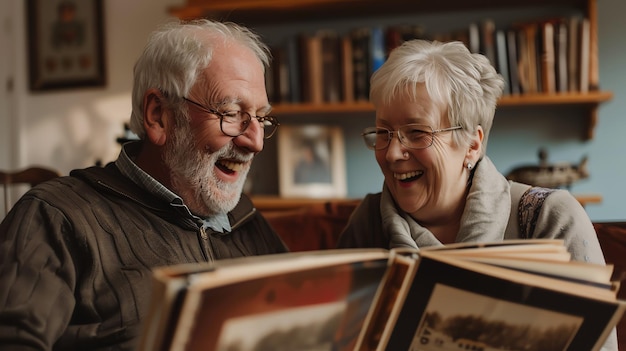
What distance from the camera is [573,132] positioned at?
273 cm

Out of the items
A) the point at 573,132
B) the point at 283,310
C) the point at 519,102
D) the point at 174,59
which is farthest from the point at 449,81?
the point at 573,132

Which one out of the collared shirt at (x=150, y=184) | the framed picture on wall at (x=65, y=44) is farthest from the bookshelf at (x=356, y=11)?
the collared shirt at (x=150, y=184)

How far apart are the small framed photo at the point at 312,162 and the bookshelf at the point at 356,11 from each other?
0.39 ft

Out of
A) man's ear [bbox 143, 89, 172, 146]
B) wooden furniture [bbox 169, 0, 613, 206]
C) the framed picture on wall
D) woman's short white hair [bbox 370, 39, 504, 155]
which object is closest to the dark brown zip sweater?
man's ear [bbox 143, 89, 172, 146]

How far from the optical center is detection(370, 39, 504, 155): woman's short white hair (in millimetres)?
1294

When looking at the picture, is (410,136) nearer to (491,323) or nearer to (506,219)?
(506,219)

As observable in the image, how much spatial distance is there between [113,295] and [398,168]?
63cm

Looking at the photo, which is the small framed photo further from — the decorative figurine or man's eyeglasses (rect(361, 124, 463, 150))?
man's eyeglasses (rect(361, 124, 463, 150))

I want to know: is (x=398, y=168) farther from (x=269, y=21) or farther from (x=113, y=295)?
(x=269, y=21)

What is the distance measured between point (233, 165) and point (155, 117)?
0.68ft

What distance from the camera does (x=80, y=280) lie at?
1151 millimetres

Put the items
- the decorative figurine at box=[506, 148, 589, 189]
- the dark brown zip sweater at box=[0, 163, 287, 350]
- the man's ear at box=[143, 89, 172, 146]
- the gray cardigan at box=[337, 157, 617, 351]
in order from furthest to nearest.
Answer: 1. the decorative figurine at box=[506, 148, 589, 189]
2. the man's ear at box=[143, 89, 172, 146]
3. the gray cardigan at box=[337, 157, 617, 351]
4. the dark brown zip sweater at box=[0, 163, 287, 350]

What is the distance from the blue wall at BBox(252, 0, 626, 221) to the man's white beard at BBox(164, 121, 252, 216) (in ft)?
5.09

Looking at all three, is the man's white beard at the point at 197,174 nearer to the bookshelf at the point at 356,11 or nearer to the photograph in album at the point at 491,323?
the photograph in album at the point at 491,323
